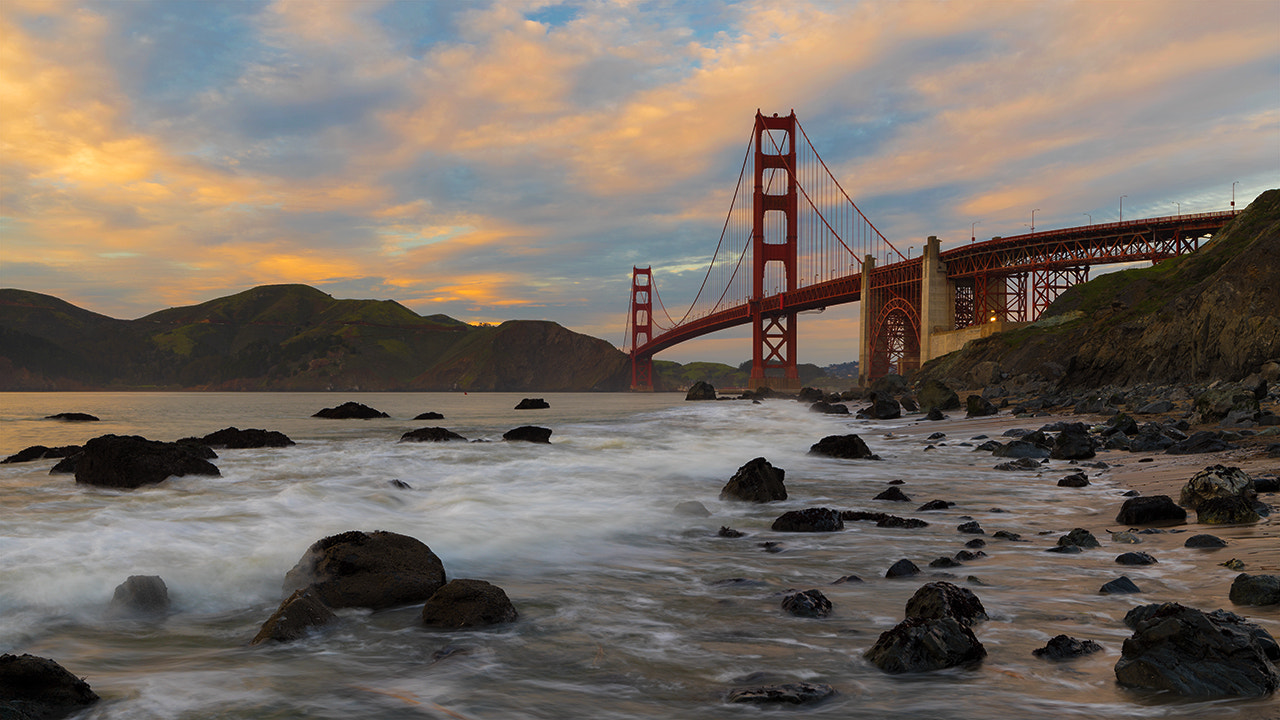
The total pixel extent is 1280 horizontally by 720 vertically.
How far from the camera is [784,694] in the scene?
3178 mm

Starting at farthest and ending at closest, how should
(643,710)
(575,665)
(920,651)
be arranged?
(575,665) < (920,651) < (643,710)

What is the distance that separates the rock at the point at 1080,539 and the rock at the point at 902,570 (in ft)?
4.96


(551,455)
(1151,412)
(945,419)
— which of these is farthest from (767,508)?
(945,419)

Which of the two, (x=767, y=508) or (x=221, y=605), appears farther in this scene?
(x=767, y=508)

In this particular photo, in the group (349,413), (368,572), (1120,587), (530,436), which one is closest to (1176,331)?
(530,436)

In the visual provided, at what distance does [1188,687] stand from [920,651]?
1.01m

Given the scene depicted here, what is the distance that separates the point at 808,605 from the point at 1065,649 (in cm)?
135

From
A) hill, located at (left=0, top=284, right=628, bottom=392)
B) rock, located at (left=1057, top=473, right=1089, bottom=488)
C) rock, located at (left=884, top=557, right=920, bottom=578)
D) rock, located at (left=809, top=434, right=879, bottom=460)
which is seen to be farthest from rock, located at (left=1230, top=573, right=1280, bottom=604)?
hill, located at (left=0, top=284, right=628, bottom=392)

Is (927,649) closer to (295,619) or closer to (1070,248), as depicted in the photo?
(295,619)

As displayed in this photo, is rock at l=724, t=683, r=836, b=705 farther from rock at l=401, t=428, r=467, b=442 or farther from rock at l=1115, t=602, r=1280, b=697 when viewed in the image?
rock at l=401, t=428, r=467, b=442

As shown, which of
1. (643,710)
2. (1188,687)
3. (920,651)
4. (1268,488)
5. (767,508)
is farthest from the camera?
(767,508)

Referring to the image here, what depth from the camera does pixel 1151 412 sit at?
1772cm

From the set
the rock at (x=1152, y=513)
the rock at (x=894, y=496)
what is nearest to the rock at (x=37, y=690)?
the rock at (x=1152, y=513)

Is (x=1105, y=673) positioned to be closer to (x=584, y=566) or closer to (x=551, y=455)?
(x=584, y=566)
